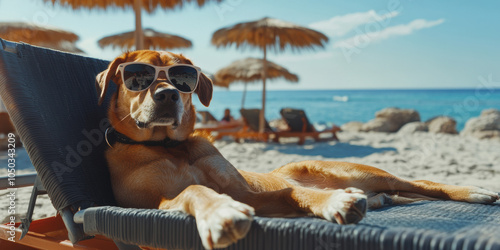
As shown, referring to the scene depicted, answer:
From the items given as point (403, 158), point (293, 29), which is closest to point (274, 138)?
point (293, 29)

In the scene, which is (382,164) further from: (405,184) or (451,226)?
(451,226)

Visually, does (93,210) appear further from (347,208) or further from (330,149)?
(330,149)

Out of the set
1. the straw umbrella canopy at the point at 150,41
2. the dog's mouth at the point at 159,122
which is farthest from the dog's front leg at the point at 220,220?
the straw umbrella canopy at the point at 150,41

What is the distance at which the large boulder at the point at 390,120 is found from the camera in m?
17.4

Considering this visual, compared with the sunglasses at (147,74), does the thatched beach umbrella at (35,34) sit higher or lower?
higher

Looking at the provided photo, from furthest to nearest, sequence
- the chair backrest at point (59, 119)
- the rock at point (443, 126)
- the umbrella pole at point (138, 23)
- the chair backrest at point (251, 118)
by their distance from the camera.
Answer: the rock at point (443, 126), the chair backrest at point (251, 118), the umbrella pole at point (138, 23), the chair backrest at point (59, 119)

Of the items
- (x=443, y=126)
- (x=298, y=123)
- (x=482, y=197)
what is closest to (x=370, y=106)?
(x=443, y=126)

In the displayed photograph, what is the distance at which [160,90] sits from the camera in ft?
6.65

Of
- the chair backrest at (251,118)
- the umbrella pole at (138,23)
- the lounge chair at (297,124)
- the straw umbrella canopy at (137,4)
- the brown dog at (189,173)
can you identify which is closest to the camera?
the brown dog at (189,173)

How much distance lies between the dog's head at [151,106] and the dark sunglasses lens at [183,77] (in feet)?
0.12

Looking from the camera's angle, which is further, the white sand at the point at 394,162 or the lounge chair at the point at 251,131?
the lounge chair at the point at 251,131

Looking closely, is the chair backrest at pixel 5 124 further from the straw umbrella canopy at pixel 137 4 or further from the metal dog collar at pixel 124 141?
the metal dog collar at pixel 124 141

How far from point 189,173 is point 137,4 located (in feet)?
20.1

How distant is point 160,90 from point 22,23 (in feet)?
35.4
